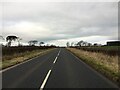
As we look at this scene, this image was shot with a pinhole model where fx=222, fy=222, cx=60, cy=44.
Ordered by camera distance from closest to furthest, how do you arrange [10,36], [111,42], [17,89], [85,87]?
[17,89] < [85,87] < [10,36] < [111,42]

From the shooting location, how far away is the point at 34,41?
619 feet

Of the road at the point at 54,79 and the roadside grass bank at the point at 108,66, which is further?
the roadside grass bank at the point at 108,66

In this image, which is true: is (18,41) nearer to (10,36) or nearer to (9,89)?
(10,36)

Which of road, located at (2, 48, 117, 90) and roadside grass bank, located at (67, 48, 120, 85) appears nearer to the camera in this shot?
road, located at (2, 48, 117, 90)

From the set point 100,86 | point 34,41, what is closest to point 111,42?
point 34,41

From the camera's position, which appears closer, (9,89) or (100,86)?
(9,89)

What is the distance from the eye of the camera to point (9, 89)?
9.09 meters

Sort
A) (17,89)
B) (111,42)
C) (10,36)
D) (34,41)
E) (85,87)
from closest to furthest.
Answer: (17,89) → (85,87) → (10,36) → (111,42) → (34,41)

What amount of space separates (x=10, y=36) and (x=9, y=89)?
12663 cm

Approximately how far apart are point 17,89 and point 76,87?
2491 mm

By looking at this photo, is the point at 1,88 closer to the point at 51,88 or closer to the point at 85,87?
the point at 51,88

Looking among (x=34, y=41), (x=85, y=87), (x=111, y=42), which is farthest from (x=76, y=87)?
(x=34, y=41)

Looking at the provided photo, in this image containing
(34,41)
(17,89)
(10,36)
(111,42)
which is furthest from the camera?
(34,41)

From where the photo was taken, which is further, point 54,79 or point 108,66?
point 108,66
